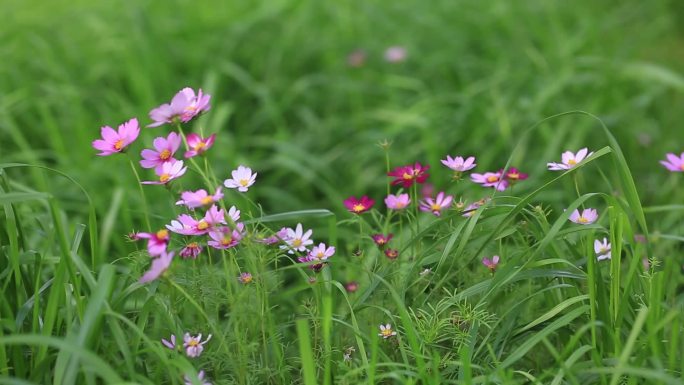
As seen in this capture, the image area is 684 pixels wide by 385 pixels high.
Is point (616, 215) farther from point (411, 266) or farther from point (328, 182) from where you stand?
point (328, 182)

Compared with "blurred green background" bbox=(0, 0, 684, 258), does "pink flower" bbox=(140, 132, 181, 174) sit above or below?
below

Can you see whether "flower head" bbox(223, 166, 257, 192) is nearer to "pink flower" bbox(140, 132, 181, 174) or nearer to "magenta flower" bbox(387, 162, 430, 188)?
"pink flower" bbox(140, 132, 181, 174)

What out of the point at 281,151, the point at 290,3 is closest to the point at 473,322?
the point at 281,151

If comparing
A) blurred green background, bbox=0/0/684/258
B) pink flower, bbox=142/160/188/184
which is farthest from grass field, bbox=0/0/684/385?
pink flower, bbox=142/160/188/184

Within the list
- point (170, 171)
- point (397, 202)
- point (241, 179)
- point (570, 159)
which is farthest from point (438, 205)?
point (170, 171)

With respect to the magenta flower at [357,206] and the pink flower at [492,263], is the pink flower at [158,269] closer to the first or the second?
the magenta flower at [357,206]
